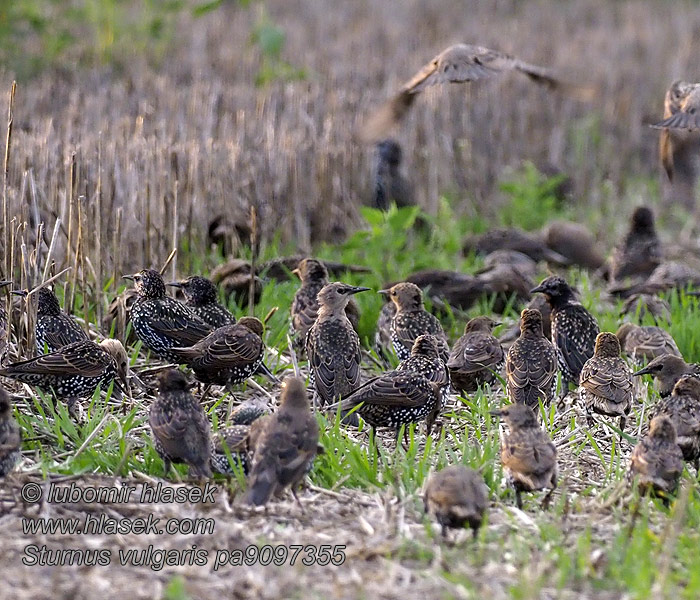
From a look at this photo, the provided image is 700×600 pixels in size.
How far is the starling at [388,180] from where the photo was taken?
1270cm

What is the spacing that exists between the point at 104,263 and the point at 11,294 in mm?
1594

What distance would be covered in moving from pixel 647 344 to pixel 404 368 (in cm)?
A: 228

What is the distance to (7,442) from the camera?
5.41 metres

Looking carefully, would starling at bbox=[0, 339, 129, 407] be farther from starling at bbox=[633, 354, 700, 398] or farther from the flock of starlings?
starling at bbox=[633, 354, 700, 398]

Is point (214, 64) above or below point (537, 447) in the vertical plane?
above

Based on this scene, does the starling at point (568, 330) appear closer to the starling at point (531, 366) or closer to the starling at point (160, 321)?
the starling at point (531, 366)

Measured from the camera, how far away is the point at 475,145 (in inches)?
578

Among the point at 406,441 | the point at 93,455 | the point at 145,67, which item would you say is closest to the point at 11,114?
the point at 93,455

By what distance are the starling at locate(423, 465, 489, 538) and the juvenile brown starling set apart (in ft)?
1.18

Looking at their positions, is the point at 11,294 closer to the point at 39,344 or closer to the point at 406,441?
the point at 39,344

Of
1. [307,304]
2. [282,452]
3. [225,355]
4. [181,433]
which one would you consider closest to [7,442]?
[181,433]

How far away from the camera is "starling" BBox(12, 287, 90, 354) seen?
732 centimetres

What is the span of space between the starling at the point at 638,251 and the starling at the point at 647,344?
9.45 ft

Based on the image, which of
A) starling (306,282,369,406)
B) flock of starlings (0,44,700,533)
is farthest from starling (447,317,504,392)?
starling (306,282,369,406)
